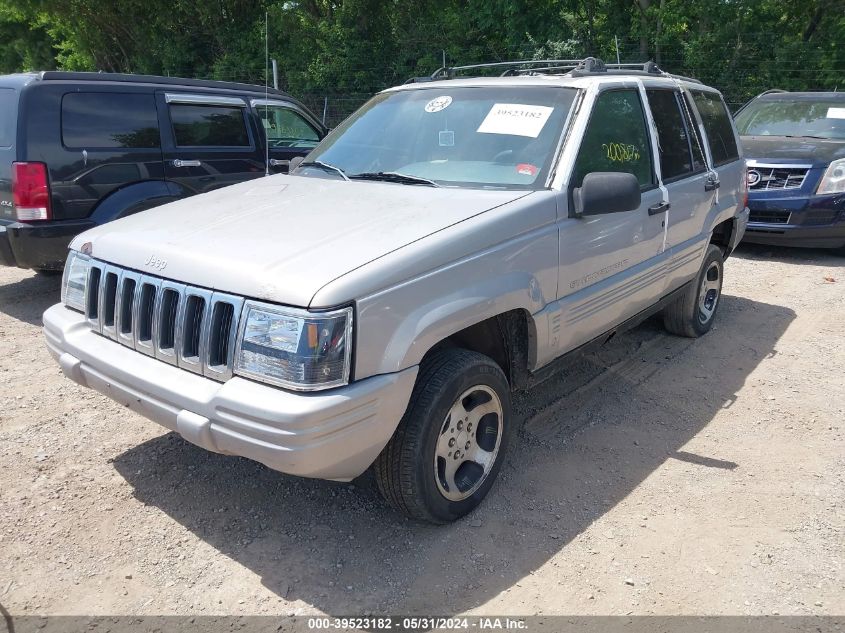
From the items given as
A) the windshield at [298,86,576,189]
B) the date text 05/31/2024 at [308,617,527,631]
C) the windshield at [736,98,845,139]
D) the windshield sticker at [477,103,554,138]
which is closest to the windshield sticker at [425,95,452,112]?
the windshield at [298,86,576,189]

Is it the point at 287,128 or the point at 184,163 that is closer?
the point at 184,163

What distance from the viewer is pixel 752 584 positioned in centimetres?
291

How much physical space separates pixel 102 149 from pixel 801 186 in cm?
739

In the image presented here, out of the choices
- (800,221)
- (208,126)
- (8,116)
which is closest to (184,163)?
(208,126)

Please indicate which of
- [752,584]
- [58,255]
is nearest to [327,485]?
[752,584]

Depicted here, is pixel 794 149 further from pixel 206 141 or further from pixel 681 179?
pixel 206 141

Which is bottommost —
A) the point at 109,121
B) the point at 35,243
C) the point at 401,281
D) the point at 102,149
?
the point at 35,243

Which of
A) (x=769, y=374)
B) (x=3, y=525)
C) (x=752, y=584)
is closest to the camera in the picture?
(x=752, y=584)

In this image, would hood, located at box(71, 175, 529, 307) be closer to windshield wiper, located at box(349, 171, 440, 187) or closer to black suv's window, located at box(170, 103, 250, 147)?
windshield wiper, located at box(349, 171, 440, 187)

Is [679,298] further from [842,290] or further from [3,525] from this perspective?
[3,525]

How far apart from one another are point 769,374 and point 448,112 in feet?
9.77

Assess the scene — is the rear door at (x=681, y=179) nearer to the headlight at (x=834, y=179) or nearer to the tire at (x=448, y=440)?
the tire at (x=448, y=440)

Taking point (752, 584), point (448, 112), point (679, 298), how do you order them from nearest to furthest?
point (752, 584) → point (448, 112) → point (679, 298)

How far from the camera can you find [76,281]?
11.2 ft
